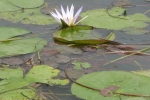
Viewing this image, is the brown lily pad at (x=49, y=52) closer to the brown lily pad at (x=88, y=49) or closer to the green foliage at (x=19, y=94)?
the brown lily pad at (x=88, y=49)

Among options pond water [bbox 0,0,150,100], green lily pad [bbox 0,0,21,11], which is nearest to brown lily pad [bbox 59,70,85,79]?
pond water [bbox 0,0,150,100]

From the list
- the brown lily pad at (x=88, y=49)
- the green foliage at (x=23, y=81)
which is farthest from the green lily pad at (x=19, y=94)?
the brown lily pad at (x=88, y=49)

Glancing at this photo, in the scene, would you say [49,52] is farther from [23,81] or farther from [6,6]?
[6,6]

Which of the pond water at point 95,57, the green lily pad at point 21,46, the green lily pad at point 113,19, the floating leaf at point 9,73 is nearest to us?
the pond water at point 95,57

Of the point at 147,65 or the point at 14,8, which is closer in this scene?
the point at 147,65

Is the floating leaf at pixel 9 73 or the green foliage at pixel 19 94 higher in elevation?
the floating leaf at pixel 9 73

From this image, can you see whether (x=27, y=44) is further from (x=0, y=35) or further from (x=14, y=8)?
(x=14, y=8)

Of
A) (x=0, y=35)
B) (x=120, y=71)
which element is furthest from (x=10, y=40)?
(x=120, y=71)
